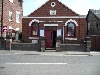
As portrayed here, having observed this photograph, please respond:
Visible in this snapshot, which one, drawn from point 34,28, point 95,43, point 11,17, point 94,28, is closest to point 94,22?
point 94,28

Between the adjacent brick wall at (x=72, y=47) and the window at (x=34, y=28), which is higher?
the window at (x=34, y=28)

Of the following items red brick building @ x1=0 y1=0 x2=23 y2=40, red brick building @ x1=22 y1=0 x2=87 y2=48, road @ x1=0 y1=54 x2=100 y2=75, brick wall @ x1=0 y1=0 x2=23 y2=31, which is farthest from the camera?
brick wall @ x1=0 y1=0 x2=23 y2=31

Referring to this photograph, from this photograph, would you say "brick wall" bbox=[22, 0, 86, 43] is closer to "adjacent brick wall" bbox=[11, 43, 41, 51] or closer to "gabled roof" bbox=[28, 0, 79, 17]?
"gabled roof" bbox=[28, 0, 79, 17]

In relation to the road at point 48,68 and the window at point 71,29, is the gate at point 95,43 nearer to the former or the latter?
the window at point 71,29

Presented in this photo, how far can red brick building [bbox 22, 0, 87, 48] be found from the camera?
34.6m

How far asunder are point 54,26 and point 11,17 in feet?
27.5

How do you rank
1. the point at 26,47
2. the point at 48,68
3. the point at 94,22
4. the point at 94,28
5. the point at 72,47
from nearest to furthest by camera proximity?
the point at 48,68
the point at 26,47
the point at 72,47
the point at 94,28
the point at 94,22

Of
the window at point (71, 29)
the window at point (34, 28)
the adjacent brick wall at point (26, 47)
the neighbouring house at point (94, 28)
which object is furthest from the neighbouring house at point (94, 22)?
the adjacent brick wall at point (26, 47)

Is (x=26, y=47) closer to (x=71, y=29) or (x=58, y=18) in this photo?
(x=58, y=18)

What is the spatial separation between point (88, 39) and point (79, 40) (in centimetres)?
566

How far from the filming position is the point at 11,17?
3984cm

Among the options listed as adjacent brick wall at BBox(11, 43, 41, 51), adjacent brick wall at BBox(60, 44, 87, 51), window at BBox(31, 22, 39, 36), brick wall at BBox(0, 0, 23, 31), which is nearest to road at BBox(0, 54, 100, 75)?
adjacent brick wall at BBox(11, 43, 41, 51)

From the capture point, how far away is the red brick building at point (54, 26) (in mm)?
34594

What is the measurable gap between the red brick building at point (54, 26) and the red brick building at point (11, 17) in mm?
3038
